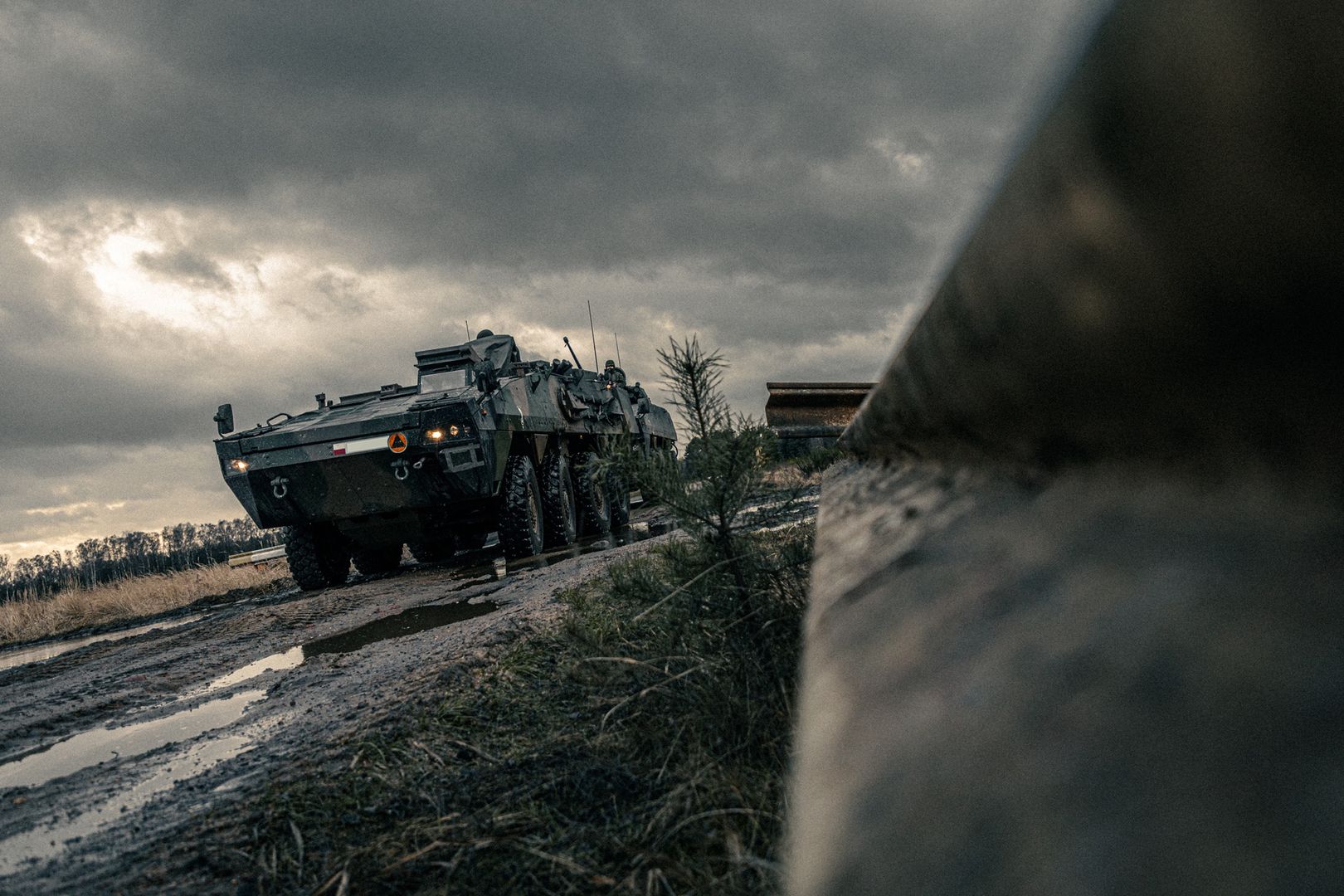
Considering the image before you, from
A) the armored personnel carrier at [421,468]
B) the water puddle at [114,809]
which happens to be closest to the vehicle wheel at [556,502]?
the armored personnel carrier at [421,468]

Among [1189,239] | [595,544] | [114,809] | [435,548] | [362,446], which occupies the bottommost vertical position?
[595,544]

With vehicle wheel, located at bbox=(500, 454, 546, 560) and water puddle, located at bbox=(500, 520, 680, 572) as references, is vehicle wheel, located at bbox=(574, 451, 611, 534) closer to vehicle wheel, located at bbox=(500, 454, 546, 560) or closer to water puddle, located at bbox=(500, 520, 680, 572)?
water puddle, located at bbox=(500, 520, 680, 572)

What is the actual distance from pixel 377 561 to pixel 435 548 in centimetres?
129

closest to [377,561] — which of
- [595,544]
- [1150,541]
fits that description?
[595,544]

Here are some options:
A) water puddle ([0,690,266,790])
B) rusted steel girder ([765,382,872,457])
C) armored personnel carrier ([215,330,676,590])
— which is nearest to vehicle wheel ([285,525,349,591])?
armored personnel carrier ([215,330,676,590])

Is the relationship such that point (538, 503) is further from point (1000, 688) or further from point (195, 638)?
point (1000, 688)

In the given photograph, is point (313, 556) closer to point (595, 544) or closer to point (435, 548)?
point (435, 548)

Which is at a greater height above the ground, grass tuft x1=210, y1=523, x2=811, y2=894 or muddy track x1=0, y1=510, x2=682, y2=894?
grass tuft x1=210, y1=523, x2=811, y2=894

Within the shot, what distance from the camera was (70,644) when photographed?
7.52 meters

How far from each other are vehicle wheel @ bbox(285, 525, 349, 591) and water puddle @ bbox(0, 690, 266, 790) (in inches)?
176

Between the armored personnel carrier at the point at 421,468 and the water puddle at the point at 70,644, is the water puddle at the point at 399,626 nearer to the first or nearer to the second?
the armored personnel carrier at the point at 421,468

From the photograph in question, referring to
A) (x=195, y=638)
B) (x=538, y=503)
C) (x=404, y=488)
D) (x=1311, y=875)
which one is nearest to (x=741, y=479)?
(x=1311, y=875)

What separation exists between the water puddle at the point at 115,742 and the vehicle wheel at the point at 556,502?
17.3 feet

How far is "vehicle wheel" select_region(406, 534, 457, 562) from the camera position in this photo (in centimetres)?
783
